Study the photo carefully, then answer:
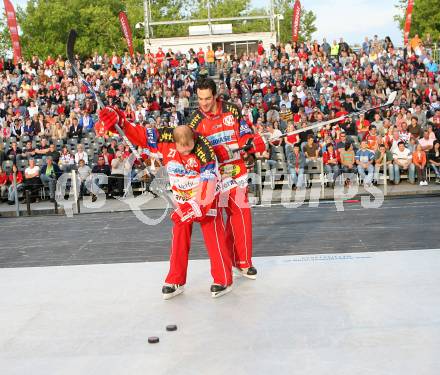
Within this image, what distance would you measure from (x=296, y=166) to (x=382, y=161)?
70.9 inches

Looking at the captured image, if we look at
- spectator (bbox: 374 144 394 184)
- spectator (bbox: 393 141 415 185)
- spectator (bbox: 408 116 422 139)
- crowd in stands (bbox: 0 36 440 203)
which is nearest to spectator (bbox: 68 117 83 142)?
crowd in stands (bbox: 0 36 440 203)

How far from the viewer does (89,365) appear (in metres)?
4.20

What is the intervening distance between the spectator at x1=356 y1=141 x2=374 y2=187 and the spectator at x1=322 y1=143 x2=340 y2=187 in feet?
1.45

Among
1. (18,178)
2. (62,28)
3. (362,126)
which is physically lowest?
(18,178)

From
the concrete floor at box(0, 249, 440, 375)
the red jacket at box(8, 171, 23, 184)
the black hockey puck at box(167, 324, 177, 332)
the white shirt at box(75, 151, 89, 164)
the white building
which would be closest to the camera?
the concrete floor at box(0, 249, 440, 375)

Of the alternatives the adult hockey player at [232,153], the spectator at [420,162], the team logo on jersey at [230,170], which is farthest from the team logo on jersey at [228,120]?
the spectator at [420,162]

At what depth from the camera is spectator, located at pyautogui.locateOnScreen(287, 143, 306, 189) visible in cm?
1456

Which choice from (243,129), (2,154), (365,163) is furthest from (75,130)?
(243,129)

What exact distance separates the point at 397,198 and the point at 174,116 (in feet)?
20.5

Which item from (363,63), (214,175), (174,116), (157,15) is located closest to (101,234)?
(214,175)

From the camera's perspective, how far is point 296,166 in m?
14.7

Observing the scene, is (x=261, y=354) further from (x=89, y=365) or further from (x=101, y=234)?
(x=101, y=234)

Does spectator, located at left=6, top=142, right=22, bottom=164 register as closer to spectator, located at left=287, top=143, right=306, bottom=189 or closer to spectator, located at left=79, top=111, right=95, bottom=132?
spectator, located at left=79, top=111, right=95, bottom=132

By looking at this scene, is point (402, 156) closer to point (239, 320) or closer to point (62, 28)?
point (239, 320)
